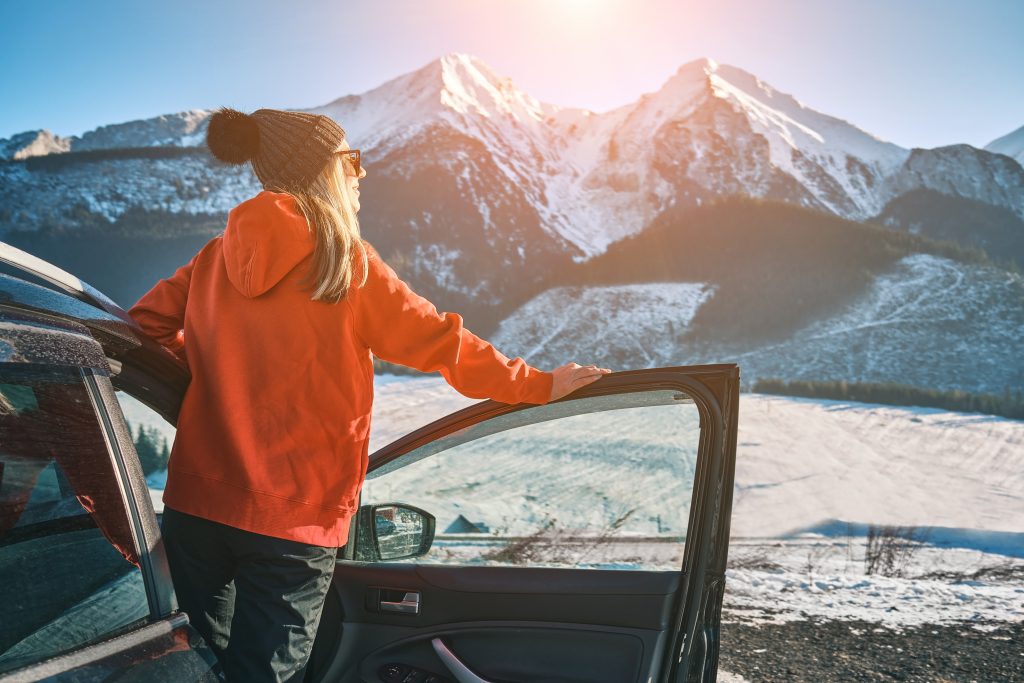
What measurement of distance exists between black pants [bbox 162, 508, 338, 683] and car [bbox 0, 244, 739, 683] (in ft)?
0.38

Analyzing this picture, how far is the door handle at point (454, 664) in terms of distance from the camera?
158cm

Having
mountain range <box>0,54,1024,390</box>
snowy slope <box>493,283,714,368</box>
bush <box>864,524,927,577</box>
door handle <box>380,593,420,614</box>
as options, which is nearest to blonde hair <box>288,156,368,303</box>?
door handle <box>380,593,420,614</box>

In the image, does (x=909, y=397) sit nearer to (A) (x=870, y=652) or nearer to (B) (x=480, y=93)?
(A) (x=870, y=652)

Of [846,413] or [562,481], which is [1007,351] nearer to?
[846,413]

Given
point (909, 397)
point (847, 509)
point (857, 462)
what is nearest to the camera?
point (847, 509)

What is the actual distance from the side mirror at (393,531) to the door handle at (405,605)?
10 cm

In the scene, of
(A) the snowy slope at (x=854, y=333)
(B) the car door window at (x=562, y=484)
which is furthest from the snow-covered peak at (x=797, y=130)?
(B) the car door window at (x=562, y=484)

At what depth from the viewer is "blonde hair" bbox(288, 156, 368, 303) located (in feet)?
3.91

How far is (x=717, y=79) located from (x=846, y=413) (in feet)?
262

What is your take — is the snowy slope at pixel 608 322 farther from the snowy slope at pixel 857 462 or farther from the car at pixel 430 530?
the car at pixel 430 530

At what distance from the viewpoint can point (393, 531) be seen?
1.69 m

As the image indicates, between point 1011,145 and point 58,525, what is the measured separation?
91164 mm

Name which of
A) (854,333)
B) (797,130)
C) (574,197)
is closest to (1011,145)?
(797,130)

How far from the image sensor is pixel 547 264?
171 ft
